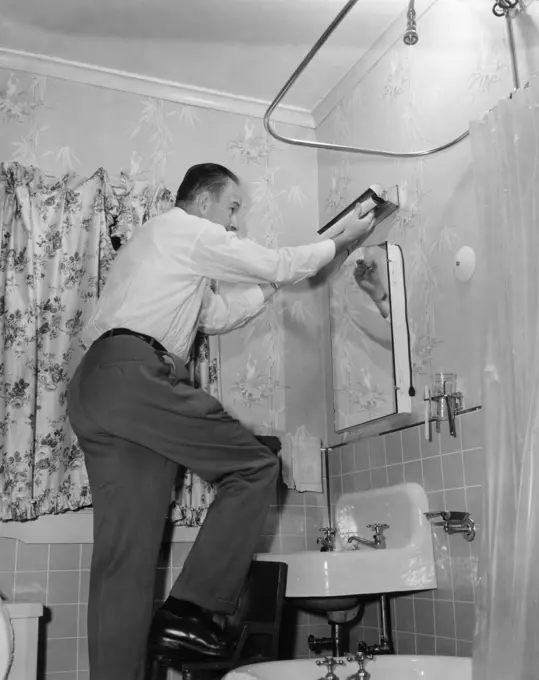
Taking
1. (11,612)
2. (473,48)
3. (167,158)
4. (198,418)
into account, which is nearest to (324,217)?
(167,158)

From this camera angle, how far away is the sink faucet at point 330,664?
5.64 ft

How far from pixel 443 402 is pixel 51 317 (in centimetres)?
133

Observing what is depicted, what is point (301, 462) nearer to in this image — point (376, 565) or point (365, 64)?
point (376, 565)

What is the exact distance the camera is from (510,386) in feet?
5.37

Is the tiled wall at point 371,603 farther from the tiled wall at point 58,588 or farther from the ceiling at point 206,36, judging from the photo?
the ceiling at point 206,36

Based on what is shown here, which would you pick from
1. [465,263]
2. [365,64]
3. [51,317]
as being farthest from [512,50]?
[51,317]

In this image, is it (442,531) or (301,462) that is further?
(301,462)

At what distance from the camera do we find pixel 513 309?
166 cm

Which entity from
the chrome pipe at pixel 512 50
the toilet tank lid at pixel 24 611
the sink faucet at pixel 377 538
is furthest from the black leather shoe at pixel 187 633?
the chrome pipe at pixel 512 50

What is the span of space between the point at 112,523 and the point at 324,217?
1.60 meters

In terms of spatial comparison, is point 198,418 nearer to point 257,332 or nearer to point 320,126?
point 257,332

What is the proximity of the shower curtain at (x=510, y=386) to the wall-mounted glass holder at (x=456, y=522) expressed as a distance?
0.36m

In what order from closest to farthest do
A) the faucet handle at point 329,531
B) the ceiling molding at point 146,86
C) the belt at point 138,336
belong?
the belt at point 138,336 < the faucet handle at point 329,531 < the ceiling molding at point 146,86

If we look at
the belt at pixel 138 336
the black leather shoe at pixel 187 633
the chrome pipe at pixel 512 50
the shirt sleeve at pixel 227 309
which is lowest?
the black leather shoe at pixel 187 633
